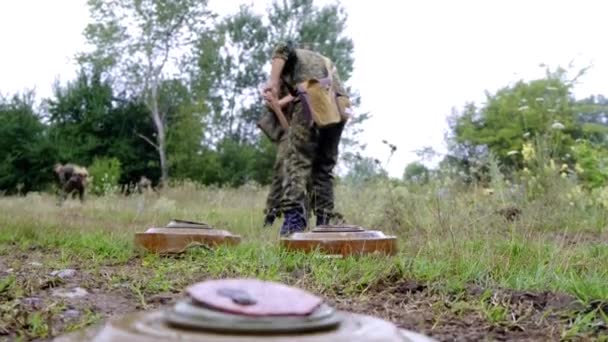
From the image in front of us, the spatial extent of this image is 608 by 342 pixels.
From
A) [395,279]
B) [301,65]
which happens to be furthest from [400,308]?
[301,65]

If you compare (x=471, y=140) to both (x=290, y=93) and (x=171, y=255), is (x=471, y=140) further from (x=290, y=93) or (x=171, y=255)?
(x=171, y=255)

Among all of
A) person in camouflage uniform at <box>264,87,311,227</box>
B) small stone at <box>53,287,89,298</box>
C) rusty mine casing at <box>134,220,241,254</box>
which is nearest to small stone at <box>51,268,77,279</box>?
small stone at <box>53,287,89,298</box>

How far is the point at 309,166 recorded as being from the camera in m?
5.52

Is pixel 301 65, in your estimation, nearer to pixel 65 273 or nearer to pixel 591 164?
pixel 65 273

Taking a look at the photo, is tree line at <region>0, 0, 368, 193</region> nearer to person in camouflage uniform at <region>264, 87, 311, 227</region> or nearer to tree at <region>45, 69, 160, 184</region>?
tree at <region>45, 69, 160, 184</region>

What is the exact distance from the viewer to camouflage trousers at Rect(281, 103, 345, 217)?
212 inches

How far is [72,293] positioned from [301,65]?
3.34m

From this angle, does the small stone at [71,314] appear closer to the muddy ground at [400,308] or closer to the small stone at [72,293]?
the muddy ground at [400,308]

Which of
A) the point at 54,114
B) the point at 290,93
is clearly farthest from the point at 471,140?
the point at 290,93

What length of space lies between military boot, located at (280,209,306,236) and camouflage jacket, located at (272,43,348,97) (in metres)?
1.06

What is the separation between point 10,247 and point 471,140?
74.1ft

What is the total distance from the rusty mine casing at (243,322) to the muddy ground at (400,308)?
1033 millimetres

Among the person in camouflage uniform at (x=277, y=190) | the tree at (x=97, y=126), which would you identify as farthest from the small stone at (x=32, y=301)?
the tree at (x=97, y=126)

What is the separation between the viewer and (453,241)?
3447 millimetres
